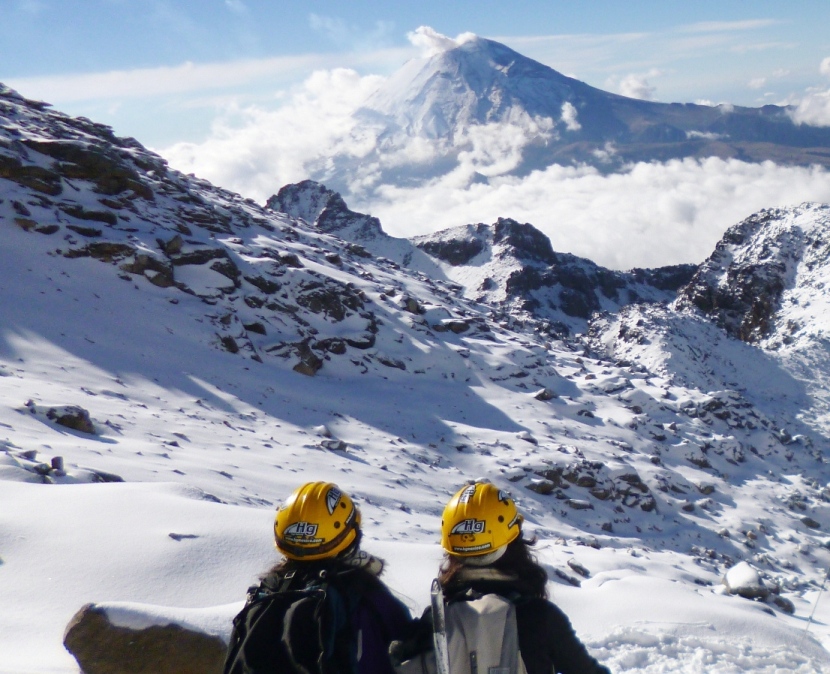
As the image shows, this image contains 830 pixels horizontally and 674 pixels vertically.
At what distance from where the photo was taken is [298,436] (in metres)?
18.6

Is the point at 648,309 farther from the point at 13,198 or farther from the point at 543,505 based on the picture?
the point at 13,198

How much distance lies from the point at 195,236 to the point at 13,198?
7.44 m

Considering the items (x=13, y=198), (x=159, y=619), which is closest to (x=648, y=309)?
(x=13, y=198)

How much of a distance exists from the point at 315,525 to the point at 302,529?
7cm

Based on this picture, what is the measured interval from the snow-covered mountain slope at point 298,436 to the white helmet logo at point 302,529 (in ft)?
8.75

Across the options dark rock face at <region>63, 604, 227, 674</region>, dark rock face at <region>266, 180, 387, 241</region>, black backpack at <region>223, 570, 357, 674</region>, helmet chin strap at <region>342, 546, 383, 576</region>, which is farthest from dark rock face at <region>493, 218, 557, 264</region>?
black backpack at <region>223, 570, 357, 674</region>

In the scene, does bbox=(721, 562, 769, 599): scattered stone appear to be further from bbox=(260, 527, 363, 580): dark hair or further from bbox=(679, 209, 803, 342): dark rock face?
bbox=(679, 209, 803, 342): dark rock face

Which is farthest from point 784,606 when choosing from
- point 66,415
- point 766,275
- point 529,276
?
point 529,276

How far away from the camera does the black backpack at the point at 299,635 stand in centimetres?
260

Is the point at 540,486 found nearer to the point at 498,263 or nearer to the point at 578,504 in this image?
the point at 578,504

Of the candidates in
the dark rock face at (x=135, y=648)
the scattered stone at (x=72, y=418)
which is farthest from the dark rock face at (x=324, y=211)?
the dark rock face at (x=135, y=648)

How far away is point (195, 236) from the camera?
29.6 metres

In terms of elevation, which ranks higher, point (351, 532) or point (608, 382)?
point (351, 532)

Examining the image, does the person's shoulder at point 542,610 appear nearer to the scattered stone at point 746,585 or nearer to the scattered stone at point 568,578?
the scattered stone at point 568,578
